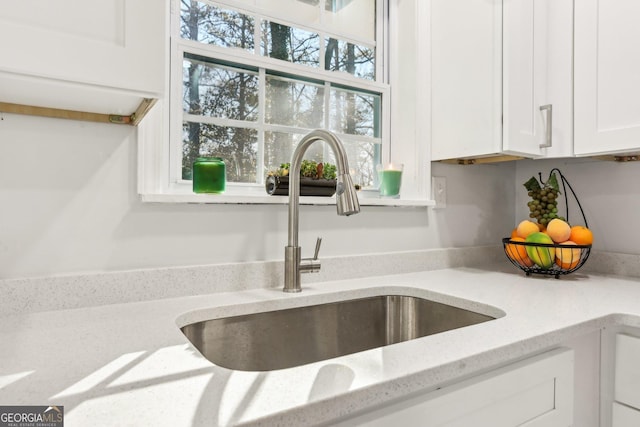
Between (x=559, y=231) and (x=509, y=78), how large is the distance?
54 centimetres

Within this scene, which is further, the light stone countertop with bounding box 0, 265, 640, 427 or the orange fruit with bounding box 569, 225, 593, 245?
the orange fruit with bounding box 569, 225, 593, 245

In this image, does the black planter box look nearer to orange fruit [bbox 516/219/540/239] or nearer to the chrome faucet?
the chrome faucet

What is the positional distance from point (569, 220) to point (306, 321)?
4.12ft

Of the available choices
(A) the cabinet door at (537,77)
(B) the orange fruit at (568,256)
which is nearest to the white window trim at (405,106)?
(A) the cabinet door at (537,77)

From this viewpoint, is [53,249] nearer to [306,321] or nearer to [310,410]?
[306,321]

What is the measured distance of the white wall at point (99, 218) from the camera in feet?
2.91

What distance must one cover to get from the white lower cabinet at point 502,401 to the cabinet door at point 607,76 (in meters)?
0.79

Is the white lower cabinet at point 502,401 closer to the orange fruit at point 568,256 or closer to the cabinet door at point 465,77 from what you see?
the orange fruit at point 568,256

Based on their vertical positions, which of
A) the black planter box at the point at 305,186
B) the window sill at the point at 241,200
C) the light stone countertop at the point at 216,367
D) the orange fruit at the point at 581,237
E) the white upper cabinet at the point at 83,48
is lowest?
the light stone countertop at the point at 216,367

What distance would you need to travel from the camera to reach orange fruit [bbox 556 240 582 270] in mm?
1316

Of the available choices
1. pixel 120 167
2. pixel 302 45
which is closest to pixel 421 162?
pixel 302 45

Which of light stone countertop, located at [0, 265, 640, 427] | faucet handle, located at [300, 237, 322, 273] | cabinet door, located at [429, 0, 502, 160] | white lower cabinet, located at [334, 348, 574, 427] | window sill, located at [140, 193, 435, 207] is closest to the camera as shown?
light stone countertop, located at [0, 265, 640, 427]

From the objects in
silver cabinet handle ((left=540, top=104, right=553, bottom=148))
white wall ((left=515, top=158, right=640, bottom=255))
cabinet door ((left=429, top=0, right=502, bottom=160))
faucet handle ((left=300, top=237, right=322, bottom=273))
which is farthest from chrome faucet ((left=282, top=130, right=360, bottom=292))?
white wall ((left=515, top=158, right=640, bottom=255))

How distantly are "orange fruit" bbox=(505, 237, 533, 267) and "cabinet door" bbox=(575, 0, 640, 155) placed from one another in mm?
365
